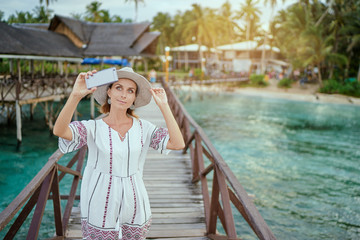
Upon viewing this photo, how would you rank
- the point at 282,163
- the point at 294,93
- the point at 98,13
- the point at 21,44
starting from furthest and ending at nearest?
the point at 98,13 → the point at 294,93 → the point at 21,44 → the point at 282,163

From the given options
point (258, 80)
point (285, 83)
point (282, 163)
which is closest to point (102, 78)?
point (282, 163)

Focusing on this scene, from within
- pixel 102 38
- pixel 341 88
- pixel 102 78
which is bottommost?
pixel 341 88

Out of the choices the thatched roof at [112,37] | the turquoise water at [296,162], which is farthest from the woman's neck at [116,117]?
the thatched roof at [112,37]

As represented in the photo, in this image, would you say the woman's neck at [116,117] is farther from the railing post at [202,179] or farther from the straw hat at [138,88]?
the railing post at [202,179]

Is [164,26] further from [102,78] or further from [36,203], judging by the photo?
[102,78]

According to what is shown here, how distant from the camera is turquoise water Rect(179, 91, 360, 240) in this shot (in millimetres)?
7879

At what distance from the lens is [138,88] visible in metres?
2.22

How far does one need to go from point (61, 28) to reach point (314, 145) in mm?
21165

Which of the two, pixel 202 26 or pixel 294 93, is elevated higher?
pixel 202 26

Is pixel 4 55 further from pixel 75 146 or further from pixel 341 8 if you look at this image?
pixel 341 8

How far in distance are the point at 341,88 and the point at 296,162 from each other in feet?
73.1

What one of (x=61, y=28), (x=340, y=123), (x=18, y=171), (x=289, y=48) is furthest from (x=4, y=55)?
(x=289, y=48)

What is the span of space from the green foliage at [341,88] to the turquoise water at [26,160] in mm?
27564

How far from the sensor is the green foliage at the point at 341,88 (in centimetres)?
3109
